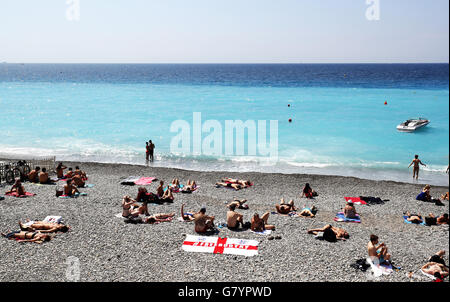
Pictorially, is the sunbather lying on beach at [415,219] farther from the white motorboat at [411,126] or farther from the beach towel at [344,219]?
the white motorboat at [411,126]

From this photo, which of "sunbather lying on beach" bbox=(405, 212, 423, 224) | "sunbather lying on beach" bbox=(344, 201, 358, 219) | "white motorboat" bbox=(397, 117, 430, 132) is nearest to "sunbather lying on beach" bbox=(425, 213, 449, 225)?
"sunbather lying on beach" bbox=(405, 212, 423, 224)

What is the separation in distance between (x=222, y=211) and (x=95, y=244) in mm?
5163

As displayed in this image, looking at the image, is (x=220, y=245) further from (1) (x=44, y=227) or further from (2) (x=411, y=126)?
(2) (x=411, y=126)

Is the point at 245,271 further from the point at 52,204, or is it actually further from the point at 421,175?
the point at 421,175


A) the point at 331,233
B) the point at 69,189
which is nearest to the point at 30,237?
the point at 69,189

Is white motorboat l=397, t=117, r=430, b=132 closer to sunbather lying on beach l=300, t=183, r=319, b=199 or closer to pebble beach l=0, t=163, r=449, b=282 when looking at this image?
pebble beach l=0, t=163, r=449, b=282

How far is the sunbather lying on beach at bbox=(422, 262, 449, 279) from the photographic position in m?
9.01

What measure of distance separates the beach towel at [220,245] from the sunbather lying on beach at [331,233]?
2170 mm

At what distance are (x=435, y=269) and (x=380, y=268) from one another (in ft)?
4.10

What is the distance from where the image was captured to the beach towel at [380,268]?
940cm

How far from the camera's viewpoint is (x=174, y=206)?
594 inches

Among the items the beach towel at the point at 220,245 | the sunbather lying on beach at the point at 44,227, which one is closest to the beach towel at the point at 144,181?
the sunbather lying on beach at the point at 44,227

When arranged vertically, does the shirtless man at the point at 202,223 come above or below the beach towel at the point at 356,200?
above
